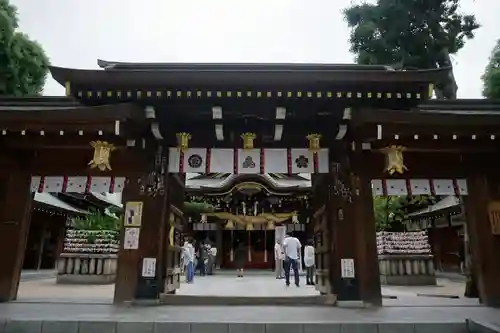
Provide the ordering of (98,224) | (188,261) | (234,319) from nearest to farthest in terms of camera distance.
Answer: (234,319) → (98,224) → (188,261)

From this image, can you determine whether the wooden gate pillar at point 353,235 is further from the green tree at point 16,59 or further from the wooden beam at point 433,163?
the green tree at point 16,59

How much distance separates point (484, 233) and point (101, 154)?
9.00 metres

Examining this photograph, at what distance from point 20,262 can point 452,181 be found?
34.5ft

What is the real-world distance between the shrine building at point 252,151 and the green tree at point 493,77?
17.7 metres

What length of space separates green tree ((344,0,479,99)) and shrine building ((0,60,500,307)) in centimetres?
1961

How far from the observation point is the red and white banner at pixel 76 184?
9711mm

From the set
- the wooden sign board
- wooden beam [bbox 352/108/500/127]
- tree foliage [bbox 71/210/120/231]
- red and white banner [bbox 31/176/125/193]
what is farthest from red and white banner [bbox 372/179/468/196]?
tree foliage [bbox 71/210/120/231]

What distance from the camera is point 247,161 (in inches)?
385

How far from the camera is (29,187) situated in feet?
32.2

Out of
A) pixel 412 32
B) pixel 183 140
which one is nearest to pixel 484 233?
pixel 183 140

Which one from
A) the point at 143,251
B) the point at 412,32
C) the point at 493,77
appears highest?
the point at 412,32

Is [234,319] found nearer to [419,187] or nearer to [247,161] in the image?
[247,161]

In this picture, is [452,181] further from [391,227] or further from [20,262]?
[20,262]

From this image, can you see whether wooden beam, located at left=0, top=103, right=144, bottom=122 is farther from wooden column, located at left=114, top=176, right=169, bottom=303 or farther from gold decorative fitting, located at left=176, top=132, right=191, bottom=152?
wooden column, located at left=114, top=176, right=169, bottom=303
